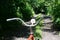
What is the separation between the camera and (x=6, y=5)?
12203 mm

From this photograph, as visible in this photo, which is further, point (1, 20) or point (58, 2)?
point (58, 2)

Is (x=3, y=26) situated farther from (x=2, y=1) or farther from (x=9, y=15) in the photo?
(x=2, y=1)

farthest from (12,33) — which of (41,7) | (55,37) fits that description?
(41,7)

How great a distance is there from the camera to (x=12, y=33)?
39.8 feet

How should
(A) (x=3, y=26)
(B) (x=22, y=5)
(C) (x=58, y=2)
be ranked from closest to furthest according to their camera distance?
(A) (x=3, y=26)
(C) (x=58, y=2)
(B) (x=22, y=5)

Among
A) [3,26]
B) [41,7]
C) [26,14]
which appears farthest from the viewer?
[41,7]

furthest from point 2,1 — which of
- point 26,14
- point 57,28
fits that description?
point 26,14

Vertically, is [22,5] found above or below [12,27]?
above

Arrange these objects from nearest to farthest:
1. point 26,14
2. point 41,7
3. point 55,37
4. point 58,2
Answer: point 55,37 → point 58,2 → point 26,14 → point 41,7

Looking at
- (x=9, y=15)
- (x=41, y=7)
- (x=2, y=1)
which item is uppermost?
(x=2, y=1)

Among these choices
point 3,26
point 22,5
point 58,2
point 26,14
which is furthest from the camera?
point 26,14

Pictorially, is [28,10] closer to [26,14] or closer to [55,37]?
[26,14]

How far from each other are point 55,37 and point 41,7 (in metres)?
19.8

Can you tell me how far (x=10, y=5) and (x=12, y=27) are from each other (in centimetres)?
171
